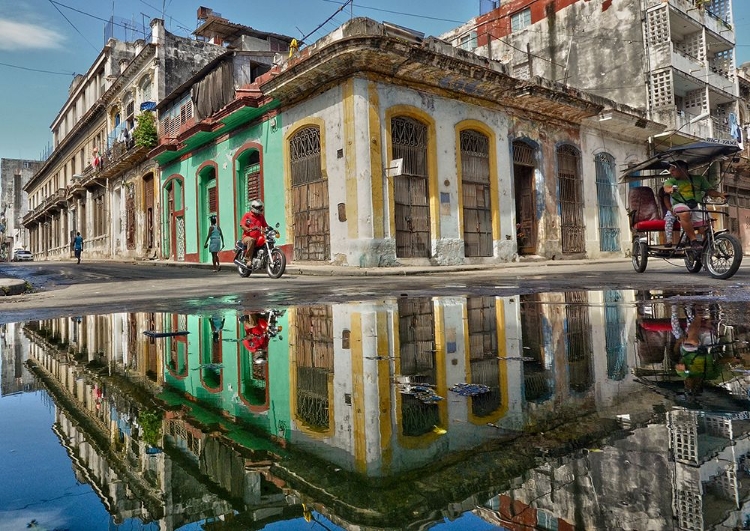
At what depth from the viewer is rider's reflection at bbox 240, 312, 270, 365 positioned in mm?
2867

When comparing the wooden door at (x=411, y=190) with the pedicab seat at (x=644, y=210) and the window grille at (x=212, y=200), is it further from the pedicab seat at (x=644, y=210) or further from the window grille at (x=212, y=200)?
the window grille at (x=212, y=200)

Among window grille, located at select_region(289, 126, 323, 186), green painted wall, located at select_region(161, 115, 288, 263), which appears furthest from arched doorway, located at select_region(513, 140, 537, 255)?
green painted wall, located at select_region(161, 115, 288, 263)

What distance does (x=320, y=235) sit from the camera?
1418 centimetres

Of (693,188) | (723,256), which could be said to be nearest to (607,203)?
(693,188)

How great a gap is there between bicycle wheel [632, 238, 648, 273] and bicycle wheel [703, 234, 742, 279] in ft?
3.93

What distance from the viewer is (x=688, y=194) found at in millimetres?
7547

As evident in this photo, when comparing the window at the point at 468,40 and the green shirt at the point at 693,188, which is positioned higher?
the window at the point at 468,40

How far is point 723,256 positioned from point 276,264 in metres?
7.86

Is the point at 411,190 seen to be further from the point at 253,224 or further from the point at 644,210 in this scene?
the point at 644,210

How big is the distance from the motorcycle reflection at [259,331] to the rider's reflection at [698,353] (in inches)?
75.9

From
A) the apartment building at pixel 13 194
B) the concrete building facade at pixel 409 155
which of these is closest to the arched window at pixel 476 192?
the concrete building facade at pixel 409 155

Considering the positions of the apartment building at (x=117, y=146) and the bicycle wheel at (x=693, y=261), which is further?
the apartment building at (x=117, y=146)

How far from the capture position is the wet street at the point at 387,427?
108cm

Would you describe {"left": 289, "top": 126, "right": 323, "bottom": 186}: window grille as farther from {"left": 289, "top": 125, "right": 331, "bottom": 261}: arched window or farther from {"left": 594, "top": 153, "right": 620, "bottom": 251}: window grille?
{"left": 594, "top": 153, "right": 620, "bottom": 251}: window grille
